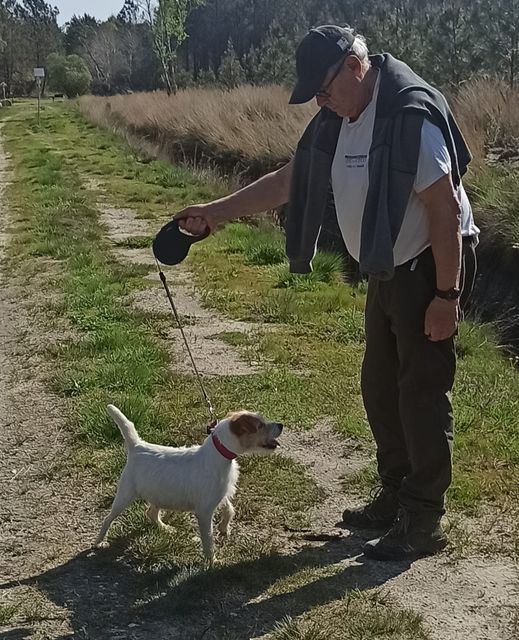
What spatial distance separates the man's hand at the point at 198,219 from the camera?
375 cm

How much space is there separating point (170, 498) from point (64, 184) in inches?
485

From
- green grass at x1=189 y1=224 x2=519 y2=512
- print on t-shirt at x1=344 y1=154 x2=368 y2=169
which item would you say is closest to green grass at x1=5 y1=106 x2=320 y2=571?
green grass at x1=189 y1=224 x2=519 y2=512

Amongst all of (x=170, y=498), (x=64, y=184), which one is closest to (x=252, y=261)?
A: (x=170, y=498)

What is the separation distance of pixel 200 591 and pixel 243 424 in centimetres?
66

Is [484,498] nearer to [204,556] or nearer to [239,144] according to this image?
[204,556]

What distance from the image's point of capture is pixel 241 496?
4.11m

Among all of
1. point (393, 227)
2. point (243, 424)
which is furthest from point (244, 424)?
point (393, 227)

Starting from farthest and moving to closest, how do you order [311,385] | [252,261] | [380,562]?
[252,261] → [311,385] → [380,562]

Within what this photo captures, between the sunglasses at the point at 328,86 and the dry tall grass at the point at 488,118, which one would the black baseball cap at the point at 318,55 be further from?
the dry tall grass at the point at 488,118

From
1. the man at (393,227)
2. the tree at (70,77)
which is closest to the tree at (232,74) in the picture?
the tree at (70,77)

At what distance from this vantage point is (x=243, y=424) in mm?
3518

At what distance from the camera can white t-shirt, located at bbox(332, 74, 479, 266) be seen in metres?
3.01

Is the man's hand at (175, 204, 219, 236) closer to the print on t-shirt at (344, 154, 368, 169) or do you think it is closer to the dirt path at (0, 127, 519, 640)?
the print on t-shirt at (344, 154, 368, 169)

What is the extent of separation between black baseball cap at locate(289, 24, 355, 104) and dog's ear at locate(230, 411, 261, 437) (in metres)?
1.25
